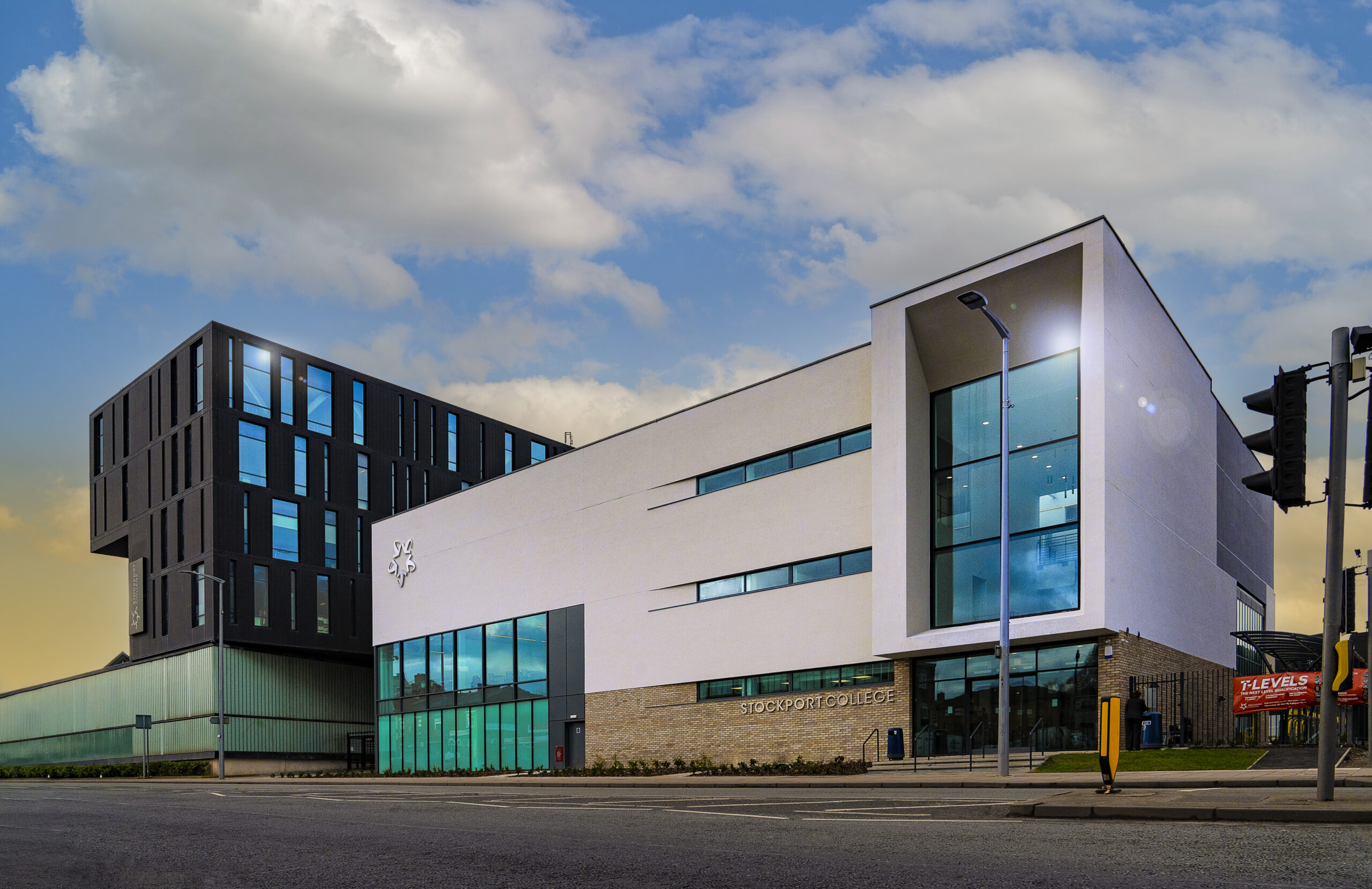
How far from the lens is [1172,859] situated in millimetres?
8383

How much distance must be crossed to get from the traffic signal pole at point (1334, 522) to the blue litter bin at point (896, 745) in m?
18.5

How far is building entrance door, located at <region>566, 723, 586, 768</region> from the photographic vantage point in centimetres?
4191

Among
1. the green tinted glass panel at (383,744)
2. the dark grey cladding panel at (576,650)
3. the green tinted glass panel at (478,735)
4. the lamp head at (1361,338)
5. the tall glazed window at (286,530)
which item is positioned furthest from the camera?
the tall glazed window at (286,530)

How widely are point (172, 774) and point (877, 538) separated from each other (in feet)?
149

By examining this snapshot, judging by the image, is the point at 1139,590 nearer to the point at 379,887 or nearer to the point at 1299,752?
the point at 1299,752

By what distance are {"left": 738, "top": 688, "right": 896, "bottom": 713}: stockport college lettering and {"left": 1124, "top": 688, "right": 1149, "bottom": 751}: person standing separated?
641 centimetres

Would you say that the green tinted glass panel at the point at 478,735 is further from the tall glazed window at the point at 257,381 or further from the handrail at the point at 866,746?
the tall glazed window at the point at 257,381

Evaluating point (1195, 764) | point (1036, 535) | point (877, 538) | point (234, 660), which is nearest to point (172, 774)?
point (234, 660)

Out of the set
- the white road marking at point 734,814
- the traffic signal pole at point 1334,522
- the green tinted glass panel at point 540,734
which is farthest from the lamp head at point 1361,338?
the green tinted glass panel at point 540,734

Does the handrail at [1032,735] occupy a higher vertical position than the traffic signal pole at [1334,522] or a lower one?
lower

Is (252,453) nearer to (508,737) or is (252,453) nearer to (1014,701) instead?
(508,737)

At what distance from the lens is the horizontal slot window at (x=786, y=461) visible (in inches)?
1335

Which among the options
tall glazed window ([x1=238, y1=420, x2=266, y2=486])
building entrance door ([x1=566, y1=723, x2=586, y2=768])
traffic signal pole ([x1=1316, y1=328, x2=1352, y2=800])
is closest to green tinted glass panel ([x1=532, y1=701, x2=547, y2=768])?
building entrance door ([x1=566, y1=723, x2=586, y2=768])

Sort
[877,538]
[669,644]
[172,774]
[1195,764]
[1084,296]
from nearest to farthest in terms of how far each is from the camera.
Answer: [1195,764] → [1084,296] → [877,538] → [669,644] → [172,774]
